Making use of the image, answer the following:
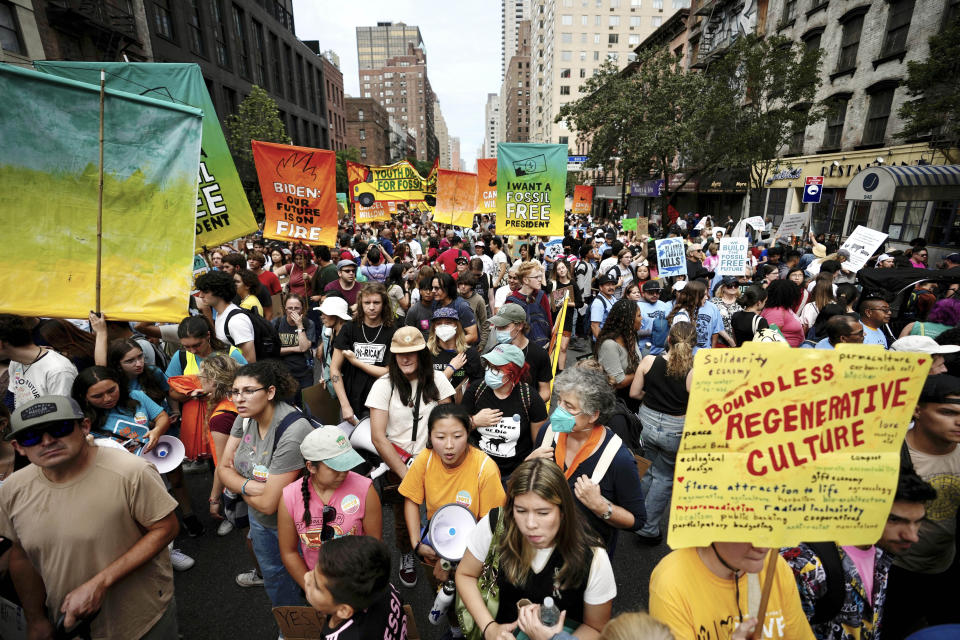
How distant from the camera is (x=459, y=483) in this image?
2695 millimetres

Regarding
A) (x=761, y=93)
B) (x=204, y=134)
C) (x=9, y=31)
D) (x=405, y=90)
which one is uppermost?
(x=405, y=90)

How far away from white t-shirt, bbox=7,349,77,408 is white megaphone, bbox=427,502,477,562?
2.99 metres

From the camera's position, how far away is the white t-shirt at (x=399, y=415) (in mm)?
3326

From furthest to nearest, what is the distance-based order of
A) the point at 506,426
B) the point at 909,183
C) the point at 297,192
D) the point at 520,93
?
1. the point at 520,93
2. the point at 909,183
3. the point at 297,192
4. the point at 506,426

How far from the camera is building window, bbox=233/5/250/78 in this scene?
30.9 m

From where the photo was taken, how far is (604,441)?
2578 mm

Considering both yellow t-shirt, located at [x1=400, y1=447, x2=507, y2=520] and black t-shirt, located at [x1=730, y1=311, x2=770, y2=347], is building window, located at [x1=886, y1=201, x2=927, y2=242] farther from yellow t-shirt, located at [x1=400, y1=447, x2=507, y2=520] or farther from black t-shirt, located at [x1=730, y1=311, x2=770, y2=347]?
yellow t-shirt, located at [x1=400, y1=447, x2=507, y2=520]

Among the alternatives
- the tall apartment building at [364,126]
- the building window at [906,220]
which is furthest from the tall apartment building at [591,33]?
the building window at [906,220]

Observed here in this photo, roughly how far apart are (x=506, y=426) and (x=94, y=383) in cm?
296

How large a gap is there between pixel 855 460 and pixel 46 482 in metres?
3.49

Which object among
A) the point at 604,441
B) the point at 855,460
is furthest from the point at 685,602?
the point at 604,441

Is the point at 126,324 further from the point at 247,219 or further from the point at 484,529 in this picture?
the point at 484,529

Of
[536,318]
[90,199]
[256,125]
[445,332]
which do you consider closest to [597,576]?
[445,332]

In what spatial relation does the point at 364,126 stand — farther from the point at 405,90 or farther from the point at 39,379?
the point at 39,379
